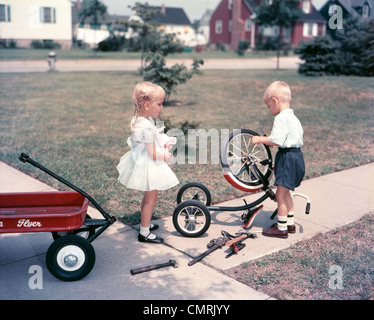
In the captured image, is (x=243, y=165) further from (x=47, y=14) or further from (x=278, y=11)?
(x=278, y=11)

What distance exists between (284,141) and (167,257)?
1.57 m

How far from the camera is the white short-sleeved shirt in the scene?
4.32 metres

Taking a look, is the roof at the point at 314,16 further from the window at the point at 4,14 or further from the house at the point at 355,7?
the window at the point at 4,14

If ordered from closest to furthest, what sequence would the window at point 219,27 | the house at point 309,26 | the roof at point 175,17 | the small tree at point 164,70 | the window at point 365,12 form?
the small tree at point 164,70 → the window at point 365,12 → the house at point 309,26 → the window at point 219,27 → the roof at point 175,17

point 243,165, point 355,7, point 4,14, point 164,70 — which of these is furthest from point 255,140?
point 355,7

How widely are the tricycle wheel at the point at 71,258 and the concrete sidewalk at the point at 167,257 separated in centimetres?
8

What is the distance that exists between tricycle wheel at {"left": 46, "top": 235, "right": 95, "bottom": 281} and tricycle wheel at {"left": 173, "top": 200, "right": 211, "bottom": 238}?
1.14 meters

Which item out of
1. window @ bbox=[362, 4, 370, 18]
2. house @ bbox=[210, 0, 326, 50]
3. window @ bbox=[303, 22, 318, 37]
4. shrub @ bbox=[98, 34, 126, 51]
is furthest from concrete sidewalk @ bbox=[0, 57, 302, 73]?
window @ bbox=[303, 22, 318, 37]

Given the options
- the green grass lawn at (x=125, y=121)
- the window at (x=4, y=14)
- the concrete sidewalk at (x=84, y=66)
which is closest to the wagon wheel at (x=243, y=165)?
the green grass lawn at (x=125, y=121)

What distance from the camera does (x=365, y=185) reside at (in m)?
6.29

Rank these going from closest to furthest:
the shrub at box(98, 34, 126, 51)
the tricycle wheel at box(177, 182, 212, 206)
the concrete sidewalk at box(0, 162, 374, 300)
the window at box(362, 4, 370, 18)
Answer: the concrete sidewalk at box(0, 162, 374, 300)
the tricycle wheel at box(177, 182, 212, 206)
the window at box(362, 4, 370, 18)
the shrub at box(98, 34, 126, 51)

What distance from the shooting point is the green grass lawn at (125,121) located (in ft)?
21.3

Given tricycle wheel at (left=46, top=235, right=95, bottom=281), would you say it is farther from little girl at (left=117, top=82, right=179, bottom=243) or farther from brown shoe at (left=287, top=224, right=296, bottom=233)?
brown shoe at (left=287, top=224, right=296, bottom=233)

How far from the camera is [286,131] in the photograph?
4.33 m
